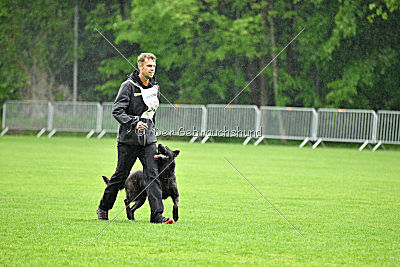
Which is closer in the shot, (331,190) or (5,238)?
(5,238)

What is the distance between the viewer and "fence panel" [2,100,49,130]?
28891mm

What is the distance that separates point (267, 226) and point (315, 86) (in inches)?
932

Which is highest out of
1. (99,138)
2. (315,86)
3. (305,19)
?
(305,19)

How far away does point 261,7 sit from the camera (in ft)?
96.4

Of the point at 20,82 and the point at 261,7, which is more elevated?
the point at 261,7

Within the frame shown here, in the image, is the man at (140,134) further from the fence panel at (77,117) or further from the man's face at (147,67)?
the fence panel at (77,117)

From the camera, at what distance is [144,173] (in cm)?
775

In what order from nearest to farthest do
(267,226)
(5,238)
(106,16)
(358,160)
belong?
(5,238)
(267,226)
(358,160)
(106,16)

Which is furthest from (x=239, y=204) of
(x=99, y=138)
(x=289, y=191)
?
(x=99, y=138)

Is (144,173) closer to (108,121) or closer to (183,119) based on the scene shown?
(183,119)

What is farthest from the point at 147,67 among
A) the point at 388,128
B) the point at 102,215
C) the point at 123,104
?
the point at 388,128

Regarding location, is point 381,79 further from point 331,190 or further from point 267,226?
point 267,226

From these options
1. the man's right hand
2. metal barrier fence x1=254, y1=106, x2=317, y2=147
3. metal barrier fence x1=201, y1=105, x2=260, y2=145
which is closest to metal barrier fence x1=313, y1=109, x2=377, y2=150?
metal barrier fence x1=254, y1=106, x2=317, y2=147

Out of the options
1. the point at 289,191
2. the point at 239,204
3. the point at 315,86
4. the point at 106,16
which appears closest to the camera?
the point at 239,204
